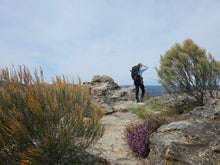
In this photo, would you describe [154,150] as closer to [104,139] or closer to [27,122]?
[104,139]

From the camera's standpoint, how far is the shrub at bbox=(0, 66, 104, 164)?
6.17 ft

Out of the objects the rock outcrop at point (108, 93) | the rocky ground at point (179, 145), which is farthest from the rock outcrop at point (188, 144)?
the rock outcrop at point (108, 93)

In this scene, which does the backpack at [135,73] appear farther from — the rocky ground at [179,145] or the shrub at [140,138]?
the shrub at [140,138]

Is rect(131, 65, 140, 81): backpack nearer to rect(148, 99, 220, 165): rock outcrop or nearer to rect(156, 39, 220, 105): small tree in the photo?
rect(156, 39, 220, 105): small tree

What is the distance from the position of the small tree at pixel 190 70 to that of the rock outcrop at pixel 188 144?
10.7ft

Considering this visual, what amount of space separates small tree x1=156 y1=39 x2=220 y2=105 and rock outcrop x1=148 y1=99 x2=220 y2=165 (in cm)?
326

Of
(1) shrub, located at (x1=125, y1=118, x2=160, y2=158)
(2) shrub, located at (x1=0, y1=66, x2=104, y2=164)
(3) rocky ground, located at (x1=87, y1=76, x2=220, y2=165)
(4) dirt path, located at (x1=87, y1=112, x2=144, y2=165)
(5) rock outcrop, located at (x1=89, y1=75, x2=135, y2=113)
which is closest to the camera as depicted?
(2) shrub, located at (x1=0, y1=66, x2=104, y2=164)

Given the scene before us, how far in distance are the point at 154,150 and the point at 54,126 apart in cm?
190

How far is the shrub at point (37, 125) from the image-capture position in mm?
1882

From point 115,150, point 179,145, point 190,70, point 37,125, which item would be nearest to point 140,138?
point 115,150

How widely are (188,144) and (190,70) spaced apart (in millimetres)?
4425

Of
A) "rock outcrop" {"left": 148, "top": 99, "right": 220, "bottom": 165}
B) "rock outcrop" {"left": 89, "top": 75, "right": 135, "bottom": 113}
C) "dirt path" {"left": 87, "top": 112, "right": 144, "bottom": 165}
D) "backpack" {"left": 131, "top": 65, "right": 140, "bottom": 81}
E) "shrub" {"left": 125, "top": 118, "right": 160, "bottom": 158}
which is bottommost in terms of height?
"dirt path" {"left": 87, "top": 112, "right": 144, "bottom": 165}

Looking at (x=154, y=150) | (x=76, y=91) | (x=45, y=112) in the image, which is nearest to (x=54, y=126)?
(x=45, y=112)

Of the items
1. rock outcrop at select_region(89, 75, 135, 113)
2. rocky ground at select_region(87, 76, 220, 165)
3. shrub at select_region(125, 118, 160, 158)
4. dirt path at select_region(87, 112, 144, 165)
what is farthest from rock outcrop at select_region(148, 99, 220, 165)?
rock outcrop at select_region(89, 75, 135, 113)
